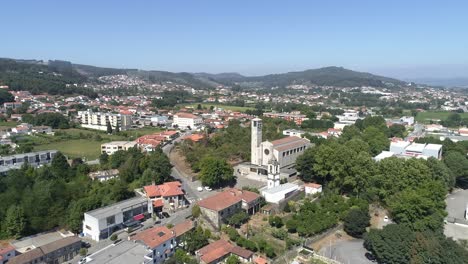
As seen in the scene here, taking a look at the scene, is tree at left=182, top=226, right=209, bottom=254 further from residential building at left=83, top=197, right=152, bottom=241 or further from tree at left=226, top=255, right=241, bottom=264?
residential building at left=83, top=197, right=152, bottom=241

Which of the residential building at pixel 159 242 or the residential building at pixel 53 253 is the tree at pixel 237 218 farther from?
the residential building at pixel 53 253

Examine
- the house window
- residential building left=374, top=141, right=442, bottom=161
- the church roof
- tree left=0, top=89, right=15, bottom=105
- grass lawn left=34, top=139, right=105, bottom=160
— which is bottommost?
grass lawn left=34, top=139, right=105, bottom=160

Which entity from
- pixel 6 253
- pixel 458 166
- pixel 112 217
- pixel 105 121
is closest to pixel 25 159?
pixel 112 217

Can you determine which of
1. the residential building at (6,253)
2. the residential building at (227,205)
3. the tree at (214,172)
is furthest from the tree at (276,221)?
the residential building at (6,253)

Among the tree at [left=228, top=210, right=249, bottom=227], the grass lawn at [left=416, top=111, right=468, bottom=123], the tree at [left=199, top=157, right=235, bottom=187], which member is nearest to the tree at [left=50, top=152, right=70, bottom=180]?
the tree at [left=199, top=157, right=235, bottom=187]

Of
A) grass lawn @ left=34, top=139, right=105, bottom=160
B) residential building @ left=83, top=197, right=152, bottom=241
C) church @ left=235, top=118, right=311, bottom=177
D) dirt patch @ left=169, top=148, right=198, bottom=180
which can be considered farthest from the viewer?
grass lawn @ left=34, top=139, right=105, bottom=160

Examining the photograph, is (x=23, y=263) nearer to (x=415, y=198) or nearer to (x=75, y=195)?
(x=75, y=195)

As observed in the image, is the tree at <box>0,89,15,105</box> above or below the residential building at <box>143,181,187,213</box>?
above
